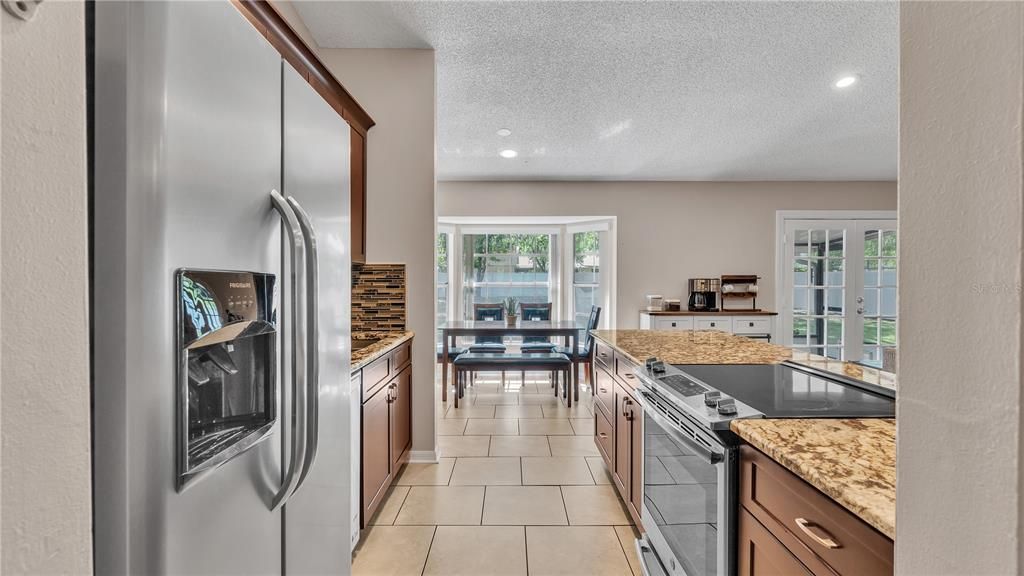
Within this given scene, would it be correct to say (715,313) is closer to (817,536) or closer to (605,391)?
(605,391)

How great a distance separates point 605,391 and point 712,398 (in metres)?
1.41

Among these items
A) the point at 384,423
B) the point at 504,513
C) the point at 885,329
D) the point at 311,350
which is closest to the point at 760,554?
the point at 311,350

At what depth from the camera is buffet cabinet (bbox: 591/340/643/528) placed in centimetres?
195

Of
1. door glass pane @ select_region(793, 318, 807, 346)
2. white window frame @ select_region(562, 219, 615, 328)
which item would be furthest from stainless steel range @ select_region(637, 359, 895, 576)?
door glass pane @ select_region(793, 318, 807, 346)

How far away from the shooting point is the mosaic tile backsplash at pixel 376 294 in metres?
2.80

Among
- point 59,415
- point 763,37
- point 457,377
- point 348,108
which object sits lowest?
point 457,377

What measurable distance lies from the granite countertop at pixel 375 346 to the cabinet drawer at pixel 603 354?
1180 mm

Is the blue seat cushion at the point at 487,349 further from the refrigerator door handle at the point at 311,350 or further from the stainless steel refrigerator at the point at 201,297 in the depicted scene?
the refrigerator door handle at the point at 311,350

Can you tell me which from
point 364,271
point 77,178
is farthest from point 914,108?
point 364,271

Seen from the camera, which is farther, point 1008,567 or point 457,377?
point 457,377

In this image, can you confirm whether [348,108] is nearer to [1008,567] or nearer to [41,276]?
[41,276]

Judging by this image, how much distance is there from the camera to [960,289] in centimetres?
42

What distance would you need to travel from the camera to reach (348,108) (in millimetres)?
2436

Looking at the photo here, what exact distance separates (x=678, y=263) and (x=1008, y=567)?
5.38 metres
